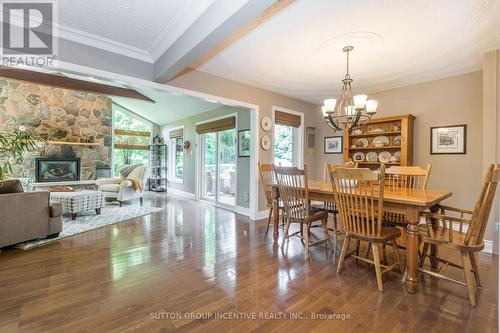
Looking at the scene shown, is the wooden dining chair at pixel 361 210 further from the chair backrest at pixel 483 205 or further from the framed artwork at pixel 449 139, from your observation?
the framed artwork at pixel 449 139

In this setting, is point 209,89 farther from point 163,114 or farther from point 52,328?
point 163,114

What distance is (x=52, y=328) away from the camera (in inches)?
59.4

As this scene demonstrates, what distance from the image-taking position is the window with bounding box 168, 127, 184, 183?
296 inches

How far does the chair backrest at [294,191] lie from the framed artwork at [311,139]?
288cm

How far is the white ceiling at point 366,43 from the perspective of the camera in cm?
218

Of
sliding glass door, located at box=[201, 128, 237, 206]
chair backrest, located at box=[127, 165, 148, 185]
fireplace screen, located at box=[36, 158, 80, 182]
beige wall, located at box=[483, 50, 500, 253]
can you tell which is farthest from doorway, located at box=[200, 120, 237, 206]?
beige wall, located at box=[483, 50, 500, 253]

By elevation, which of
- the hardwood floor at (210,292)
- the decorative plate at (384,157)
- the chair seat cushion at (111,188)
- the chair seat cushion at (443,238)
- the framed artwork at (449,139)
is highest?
the framed artwork at (449,139)

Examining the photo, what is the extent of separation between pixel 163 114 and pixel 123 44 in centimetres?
476

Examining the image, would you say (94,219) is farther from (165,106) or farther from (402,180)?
(402,180)

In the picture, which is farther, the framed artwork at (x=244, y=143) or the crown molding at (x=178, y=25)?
the framed artwork at (x=244, y=143)

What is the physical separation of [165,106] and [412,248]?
6.58 m

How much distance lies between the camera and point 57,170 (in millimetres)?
6332

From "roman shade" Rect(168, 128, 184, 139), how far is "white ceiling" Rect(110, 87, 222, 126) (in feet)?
1.15

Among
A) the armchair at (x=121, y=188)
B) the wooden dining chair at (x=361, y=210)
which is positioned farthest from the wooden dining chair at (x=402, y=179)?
the armchair at (x=121, y=188)
